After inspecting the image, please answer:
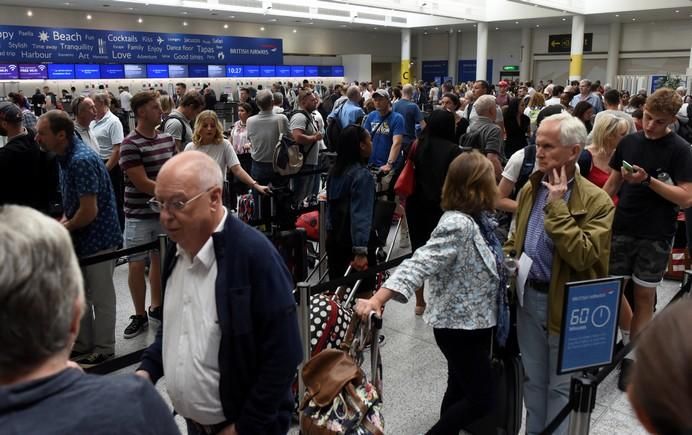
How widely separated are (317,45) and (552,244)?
31.7 meters

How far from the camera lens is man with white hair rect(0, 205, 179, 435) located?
98 centimetres

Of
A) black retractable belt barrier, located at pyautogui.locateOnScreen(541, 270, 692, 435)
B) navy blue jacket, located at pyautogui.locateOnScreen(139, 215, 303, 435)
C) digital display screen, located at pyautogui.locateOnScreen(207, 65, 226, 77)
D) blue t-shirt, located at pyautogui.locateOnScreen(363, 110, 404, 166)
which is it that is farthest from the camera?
digital display screen, located at pyautogui.locateOnScreen(207, 65, 226, 77)

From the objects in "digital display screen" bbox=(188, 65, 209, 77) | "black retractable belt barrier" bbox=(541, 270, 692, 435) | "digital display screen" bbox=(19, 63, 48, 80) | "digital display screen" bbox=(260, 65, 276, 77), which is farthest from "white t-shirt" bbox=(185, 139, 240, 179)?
A: "digital display screen" bbox=(260, 65, 276, 77)

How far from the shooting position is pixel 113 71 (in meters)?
22.7

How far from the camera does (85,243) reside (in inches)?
155

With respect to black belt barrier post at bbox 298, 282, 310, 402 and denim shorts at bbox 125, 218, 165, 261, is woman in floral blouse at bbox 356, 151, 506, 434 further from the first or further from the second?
denim shorts at bbox 125, 218, 165, 261

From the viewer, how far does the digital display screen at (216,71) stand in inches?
1023

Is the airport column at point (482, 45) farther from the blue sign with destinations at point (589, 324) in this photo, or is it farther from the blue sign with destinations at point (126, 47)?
the blue sign with destinations at point (589, 324)

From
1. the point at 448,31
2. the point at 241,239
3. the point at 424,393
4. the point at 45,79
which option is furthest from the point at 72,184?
the point at 448,31

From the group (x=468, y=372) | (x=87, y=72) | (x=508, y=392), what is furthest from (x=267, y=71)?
(x=468, y=372)

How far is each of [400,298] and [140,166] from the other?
2632 millimetres

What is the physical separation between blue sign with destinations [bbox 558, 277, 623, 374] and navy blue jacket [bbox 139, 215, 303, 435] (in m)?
1.09

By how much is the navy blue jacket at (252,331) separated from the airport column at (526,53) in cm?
3407

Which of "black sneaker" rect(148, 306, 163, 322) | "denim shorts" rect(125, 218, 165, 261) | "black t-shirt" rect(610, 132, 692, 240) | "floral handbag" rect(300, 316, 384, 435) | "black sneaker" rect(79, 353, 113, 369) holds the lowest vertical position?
"black sneaker" rect(79, 353, 113, 369)
